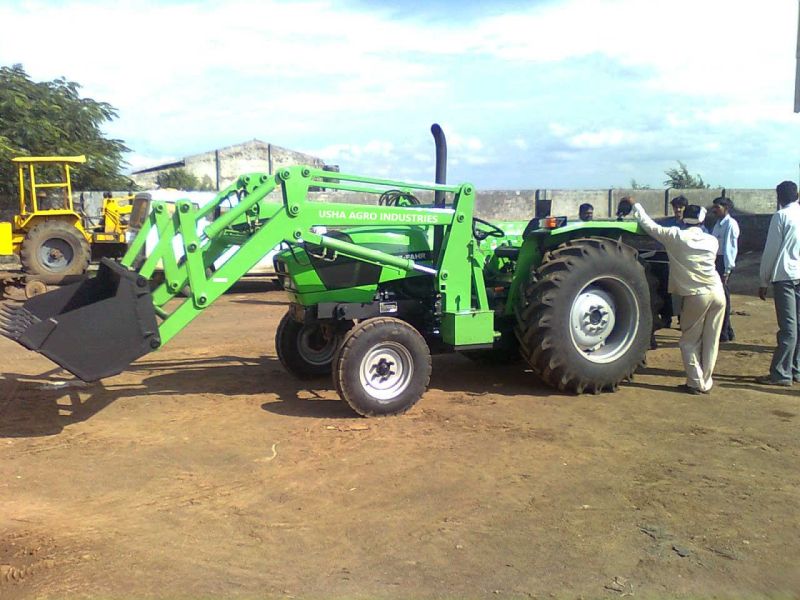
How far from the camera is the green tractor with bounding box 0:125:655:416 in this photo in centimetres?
572

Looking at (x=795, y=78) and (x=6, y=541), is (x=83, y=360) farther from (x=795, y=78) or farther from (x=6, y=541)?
(x=795, y=78)

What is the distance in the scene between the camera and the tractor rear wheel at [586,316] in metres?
6.56

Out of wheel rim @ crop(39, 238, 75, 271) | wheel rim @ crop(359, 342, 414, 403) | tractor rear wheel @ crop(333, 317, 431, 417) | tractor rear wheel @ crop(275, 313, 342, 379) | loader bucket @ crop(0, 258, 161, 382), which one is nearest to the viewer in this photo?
loader bucket @ crop(0, 258, 161, 382)

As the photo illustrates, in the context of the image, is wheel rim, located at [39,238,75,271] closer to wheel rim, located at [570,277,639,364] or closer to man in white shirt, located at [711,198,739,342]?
wheel rim, located at [570,277,639,364]

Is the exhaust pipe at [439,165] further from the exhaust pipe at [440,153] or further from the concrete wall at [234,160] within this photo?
the concrete wall at [234,160]

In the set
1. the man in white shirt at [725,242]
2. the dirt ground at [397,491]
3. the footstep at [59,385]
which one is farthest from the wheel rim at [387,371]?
the man in white shirt at [725,242]

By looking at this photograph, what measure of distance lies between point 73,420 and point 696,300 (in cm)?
542

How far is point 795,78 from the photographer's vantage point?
12.9 metres

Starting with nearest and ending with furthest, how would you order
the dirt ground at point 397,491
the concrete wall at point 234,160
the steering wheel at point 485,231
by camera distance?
1. the dirt ground at point 397,491
2. the steering wheel at point 485,231
3. the concrete wall at point 234,160

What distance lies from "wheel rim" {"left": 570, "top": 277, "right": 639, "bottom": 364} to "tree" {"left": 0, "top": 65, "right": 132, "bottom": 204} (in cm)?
1720

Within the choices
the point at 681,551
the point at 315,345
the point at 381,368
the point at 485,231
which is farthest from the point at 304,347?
the point at 681,551

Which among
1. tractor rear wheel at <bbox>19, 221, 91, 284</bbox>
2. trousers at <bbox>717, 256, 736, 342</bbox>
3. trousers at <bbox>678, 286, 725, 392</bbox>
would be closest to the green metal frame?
trousers at <bbox>678, 286, 725, 392</bbox>

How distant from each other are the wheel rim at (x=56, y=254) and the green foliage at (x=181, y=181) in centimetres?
2055

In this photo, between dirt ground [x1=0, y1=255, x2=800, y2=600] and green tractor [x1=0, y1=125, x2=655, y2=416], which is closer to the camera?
dirt ground [x1=0, y1=255, x2=800, y2=600]
